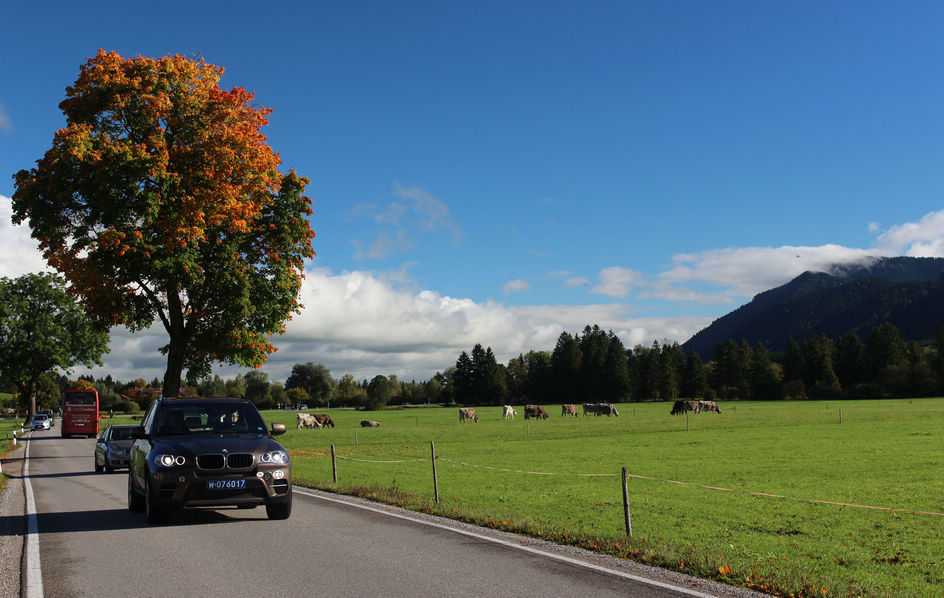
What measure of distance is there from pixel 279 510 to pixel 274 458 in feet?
3.60

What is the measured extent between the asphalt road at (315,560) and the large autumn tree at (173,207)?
52.1 feet

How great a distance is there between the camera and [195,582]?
8.00 m

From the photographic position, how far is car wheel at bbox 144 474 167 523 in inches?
453

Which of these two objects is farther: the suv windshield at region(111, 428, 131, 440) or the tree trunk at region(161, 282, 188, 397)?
the tree trunk at region(161, 282, 188, 397)

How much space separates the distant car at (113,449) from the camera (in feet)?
80.0

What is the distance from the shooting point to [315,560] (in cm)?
902

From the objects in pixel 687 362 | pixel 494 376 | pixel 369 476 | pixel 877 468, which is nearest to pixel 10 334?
pixel 369 476

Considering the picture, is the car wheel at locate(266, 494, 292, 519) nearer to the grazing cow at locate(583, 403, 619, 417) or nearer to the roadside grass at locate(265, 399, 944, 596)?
the roadside grass at locate(265, 399, 944, 596)

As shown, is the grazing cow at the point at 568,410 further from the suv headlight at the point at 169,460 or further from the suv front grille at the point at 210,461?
the suv headlight at the point at 169,460

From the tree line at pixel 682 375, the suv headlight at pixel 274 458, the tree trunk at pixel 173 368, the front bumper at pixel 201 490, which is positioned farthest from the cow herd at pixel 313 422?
the tree line at pixel 682 375

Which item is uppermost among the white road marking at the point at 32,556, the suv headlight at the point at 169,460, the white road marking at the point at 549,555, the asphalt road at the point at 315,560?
the suv headlight at the point at 169,460

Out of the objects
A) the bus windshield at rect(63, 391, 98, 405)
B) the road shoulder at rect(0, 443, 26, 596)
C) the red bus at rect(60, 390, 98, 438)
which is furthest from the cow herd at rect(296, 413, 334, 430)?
the road shoulder at rect(0, 443, 26, 596)

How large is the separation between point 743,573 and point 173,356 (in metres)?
27.4

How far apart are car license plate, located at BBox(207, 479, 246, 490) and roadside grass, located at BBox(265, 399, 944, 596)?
3.77 metres
